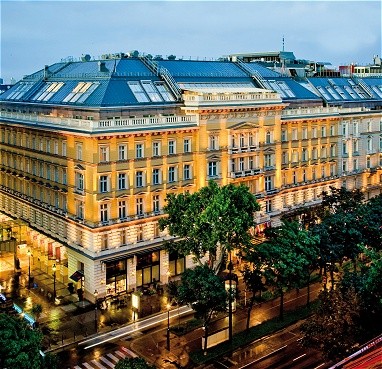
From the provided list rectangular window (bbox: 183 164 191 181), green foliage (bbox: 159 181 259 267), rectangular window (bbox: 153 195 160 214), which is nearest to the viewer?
green foliage (bbox: 159 181 259 267)

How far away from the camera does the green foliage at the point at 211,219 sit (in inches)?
2564

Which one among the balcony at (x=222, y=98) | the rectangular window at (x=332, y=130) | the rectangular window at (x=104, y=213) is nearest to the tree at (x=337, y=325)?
the rectangular window at (x=104, y=213)

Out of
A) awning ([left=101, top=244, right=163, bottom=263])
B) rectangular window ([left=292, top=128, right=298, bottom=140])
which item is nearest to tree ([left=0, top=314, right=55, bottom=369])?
awning ([left=101, top=244, right=163, bottom=263])

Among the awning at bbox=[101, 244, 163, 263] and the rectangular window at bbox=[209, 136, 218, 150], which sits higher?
the rectangular window at bbox=[209, 136, 218, 150]

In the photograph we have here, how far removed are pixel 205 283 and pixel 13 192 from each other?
4913 cm

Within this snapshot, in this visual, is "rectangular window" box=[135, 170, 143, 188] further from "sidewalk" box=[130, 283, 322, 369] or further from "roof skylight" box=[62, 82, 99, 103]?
"sidewalk" box=[130, 283, 322, 369]

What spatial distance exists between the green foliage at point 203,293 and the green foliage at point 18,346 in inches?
786

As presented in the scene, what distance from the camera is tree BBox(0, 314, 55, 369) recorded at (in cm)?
3947

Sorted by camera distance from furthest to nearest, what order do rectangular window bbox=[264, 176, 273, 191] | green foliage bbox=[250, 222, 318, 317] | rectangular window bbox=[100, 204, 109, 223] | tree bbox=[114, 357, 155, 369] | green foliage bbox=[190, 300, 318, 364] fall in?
rectangular window bbox=[264, 176, 273, 191]
rectangular window bbox=[100, 204, 109, 223]
green foliage bbox=[250, 222, 318, 317]
green foliage bbox=[190, 300, 318, 364]
tree bbox=[114, 357, 155, 369]

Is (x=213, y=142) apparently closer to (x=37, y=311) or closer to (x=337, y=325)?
(x=37, y=311)

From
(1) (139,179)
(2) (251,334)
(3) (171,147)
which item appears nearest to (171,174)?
(3) (171,147)

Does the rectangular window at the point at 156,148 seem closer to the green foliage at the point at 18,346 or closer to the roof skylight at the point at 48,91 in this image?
the roof skylight at the point at 48,91

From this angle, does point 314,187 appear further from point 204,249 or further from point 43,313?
point 43,313

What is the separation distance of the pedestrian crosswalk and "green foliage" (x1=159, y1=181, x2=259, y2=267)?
42.2 feet
